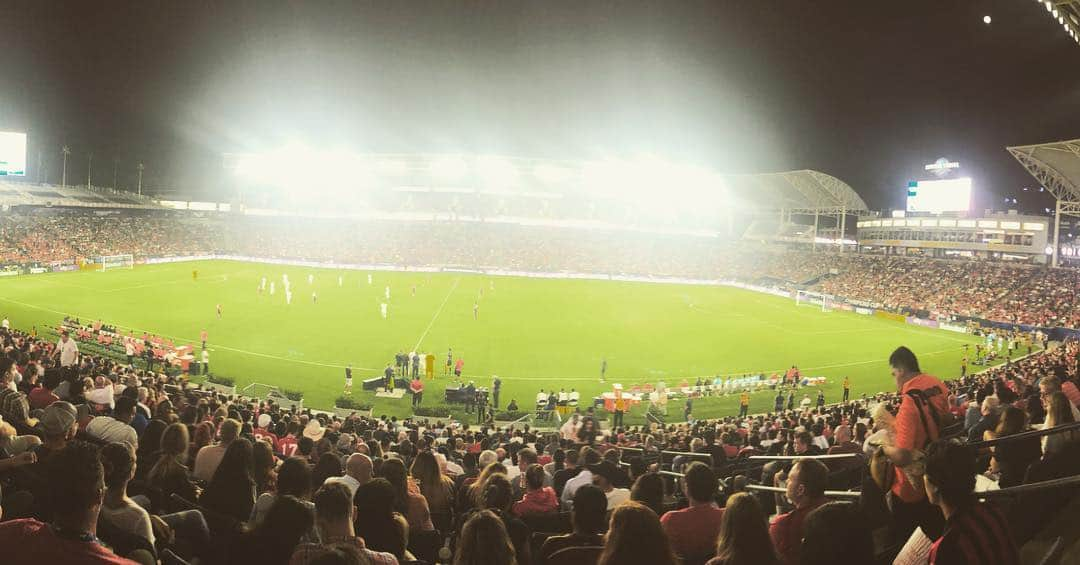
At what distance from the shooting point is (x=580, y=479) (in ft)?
24.5

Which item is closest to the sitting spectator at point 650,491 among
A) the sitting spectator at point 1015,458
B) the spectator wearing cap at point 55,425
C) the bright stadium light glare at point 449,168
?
the sitting spectator at point 1015,458

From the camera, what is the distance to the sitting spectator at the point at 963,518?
336cm

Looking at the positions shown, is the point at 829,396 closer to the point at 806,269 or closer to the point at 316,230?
the point at 806,269

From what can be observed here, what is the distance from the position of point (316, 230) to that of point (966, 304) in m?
80.2

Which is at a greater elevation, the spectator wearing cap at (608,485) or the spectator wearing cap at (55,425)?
the spectator wearing cap at (55,425)

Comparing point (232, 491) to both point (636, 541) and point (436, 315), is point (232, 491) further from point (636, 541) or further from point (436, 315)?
point (436, 315)

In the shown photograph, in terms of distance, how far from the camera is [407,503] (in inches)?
227

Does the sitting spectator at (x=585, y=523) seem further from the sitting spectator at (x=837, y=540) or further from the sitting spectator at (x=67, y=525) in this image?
the sitting spectator at (x=67, y=525)

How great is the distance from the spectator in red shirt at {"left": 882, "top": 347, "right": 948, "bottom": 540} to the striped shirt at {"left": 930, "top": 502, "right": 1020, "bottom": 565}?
586 mm

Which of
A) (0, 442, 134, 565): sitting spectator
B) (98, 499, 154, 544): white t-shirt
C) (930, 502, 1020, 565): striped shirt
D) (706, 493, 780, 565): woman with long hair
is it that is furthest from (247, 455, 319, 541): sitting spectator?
(930, 502, 1020, 565): striped shirt

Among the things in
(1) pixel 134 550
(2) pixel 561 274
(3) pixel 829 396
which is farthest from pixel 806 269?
(1) pixel 134 550

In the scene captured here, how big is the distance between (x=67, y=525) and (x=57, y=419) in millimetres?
3452

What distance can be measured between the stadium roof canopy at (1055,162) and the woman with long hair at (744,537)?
2115 inches

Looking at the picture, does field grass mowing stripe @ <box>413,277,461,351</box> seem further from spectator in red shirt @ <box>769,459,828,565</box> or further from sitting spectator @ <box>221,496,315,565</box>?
sitting spectator @ <box>221,496,315,565</box>
